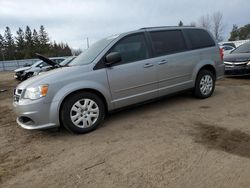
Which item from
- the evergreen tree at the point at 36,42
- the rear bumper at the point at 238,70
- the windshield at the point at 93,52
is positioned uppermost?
the evergreen tree at the point at 36,42

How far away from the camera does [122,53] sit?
4.66 metres

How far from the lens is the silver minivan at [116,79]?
400 cm

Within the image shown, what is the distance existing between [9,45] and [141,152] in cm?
7536

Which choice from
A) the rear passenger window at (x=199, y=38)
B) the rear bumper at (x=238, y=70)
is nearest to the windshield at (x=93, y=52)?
the rear passenger window at (x=199, y=38)

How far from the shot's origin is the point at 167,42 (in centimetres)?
531

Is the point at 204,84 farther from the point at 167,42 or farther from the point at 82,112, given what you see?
the point at 82,112

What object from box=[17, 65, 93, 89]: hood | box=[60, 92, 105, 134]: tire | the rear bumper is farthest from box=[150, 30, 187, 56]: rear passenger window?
the rear bumper

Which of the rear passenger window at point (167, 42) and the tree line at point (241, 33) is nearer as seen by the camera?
the rear passenger window at point (167, 42)

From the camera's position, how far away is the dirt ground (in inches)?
107

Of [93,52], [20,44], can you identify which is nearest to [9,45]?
[20,44]

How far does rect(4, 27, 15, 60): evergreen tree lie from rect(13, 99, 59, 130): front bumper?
66.3 meters

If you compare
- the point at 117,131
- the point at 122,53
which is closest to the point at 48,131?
the point at 117,131

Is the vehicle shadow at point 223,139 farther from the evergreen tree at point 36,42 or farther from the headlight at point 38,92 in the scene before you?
the evergreen tree at point 36,42

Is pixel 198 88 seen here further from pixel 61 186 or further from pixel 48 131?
pixel 61 186
